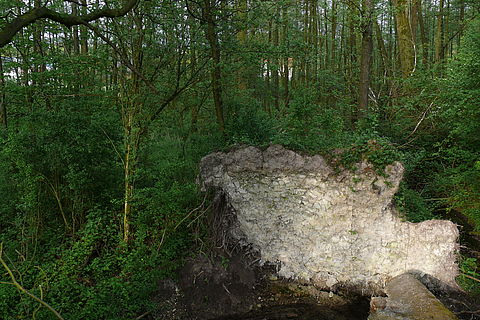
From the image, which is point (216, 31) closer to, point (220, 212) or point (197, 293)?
point (220, 212)

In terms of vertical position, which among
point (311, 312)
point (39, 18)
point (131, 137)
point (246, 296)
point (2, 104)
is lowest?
point (311, 312)

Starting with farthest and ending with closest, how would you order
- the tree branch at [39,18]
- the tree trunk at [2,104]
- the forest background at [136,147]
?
the tree trunk at [2,104]
the forest background at [136,147]
the tree branch at [39,18]

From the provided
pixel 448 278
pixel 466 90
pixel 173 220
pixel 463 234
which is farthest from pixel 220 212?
pixel 466 90

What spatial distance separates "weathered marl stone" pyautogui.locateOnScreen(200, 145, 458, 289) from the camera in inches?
211

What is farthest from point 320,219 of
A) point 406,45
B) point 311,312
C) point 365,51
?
point 406,45

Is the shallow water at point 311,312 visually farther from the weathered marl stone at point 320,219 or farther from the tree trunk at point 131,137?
the tree trunk at point 131,137

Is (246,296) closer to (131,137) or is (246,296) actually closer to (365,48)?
(131,137)

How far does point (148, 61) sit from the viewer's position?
6.34 metres

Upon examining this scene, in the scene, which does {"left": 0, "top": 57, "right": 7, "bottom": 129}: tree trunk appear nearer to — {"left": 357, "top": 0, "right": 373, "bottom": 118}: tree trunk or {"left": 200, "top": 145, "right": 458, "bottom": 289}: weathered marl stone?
{"left": 200, "top": 145, "right": 458, "bottom": 289}: weathered marl stone

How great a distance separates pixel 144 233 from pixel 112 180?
4.33 ft

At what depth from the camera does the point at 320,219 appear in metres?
5.69

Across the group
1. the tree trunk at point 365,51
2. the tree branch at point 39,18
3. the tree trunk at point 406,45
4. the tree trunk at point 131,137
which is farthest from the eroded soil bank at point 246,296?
the tree trunk at point 406,45

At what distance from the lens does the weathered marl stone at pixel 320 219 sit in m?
5.35

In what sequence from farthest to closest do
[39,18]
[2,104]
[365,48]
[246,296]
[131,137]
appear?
[365,48] → [2,104] → [246,296] → [131,137] → [39,18]
